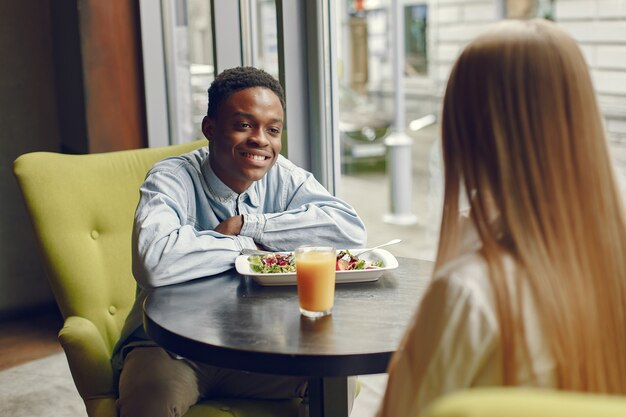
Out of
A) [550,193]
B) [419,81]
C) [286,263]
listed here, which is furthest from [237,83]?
[419,81]

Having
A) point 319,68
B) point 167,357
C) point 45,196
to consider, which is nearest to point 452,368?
point 167,357

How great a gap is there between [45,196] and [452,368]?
1.47 meters

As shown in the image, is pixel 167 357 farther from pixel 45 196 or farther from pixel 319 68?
pixel 319 68

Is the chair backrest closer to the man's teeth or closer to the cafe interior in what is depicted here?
the cafe interior

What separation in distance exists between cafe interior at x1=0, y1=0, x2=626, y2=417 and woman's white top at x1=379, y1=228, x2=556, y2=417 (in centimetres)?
25

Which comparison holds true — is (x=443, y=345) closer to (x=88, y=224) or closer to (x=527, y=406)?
(x=527, y=406)

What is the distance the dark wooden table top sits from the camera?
1197mm

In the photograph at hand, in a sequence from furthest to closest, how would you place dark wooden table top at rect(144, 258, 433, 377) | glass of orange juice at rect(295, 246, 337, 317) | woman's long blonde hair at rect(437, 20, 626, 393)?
glass of orange juice at rect(295, 246, 337, 317) < dark wooden table top at rect(144, 258, 433, 377) < woman's long blonde hair at rect(437, 20, 626, 393)

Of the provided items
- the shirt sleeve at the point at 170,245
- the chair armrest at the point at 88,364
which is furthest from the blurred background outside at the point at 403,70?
the chair armrest at the point at 88,364

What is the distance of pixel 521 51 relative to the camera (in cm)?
82

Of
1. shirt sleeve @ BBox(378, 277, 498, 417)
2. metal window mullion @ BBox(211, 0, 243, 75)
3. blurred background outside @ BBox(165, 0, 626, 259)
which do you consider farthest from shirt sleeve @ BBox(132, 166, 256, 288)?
metal window mullion @ BBox(211, 0, 243, 75)

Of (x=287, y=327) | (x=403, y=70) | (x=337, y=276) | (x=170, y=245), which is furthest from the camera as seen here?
(x=403, y=70)

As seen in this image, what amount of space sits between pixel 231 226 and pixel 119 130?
170 cm

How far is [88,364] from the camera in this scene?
70.4 inches
